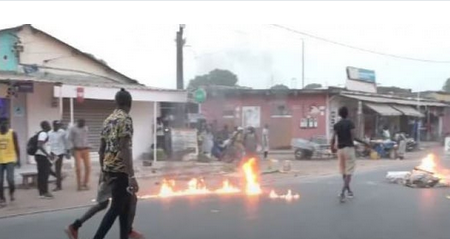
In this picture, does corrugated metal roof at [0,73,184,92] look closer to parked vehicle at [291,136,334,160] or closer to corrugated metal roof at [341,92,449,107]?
parked vehicle at [291,136,334,160]

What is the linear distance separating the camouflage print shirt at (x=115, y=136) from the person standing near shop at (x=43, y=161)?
20.0ft

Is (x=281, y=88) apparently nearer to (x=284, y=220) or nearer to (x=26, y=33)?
(x=26, y=33)

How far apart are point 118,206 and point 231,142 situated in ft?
56.1

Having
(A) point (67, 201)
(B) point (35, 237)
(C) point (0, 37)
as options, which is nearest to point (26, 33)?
(C) point (0, 37)

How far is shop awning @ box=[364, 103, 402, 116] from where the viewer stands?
35062mm

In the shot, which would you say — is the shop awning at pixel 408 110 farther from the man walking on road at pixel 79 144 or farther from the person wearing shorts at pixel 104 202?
the person wearing shorts at pixel 104 202

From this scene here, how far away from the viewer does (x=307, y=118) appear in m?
34.0

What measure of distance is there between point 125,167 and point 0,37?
45.2ft

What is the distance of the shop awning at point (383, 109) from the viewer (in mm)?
35062

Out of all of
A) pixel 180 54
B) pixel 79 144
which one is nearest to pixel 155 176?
pixel 79 144

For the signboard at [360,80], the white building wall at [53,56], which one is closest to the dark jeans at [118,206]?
the white building wall at [53,56]

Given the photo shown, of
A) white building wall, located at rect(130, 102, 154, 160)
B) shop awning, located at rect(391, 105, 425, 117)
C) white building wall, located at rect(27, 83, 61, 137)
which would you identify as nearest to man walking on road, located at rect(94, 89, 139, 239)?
white building wall, located at rect(27, 83, 61, 137)

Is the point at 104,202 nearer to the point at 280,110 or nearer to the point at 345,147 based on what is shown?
the point at 345,147

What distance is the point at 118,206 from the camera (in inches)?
261
